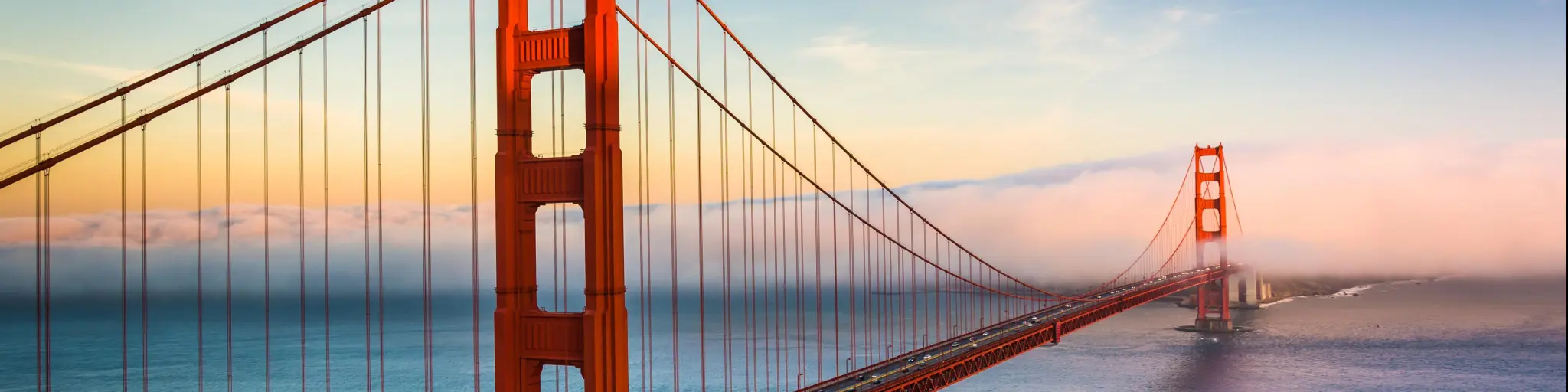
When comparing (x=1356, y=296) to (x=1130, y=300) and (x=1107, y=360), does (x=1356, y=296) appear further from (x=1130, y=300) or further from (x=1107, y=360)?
(x=1130, y=300)

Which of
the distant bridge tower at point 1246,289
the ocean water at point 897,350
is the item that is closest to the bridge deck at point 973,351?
the ocean water at point 897,350

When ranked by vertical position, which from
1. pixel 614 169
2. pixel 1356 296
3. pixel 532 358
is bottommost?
pixel 1356 296

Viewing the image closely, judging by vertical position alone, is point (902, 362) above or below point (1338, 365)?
above

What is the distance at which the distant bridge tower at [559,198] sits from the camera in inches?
599

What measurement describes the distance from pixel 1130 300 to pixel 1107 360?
2276cm

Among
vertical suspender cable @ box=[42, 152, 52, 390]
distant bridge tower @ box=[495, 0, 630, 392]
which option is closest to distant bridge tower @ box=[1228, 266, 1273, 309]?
vertical suspender cable @ box=[42, 152, 52, 390]

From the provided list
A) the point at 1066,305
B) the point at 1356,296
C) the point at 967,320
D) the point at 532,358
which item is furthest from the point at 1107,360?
the point at 1356,296

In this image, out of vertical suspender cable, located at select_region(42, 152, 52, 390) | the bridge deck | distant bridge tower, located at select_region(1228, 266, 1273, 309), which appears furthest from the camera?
distant bridge tower, located at select_region(1228, 266, 1273, 309)

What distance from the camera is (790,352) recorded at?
93.1 m

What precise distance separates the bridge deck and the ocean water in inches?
327

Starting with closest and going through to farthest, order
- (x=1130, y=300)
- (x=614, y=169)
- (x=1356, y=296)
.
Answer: (x=614, y=169)
(x=1130, y=300)
(x=1356, y=296)

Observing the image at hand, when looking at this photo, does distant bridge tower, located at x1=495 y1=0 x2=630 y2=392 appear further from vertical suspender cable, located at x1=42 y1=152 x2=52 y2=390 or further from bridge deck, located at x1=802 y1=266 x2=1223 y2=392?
bridge deck, located at x1=802 y1=266 x2=1223 y2=392

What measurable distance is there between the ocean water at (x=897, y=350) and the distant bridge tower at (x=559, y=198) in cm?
3311

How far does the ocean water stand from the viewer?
7656cm
